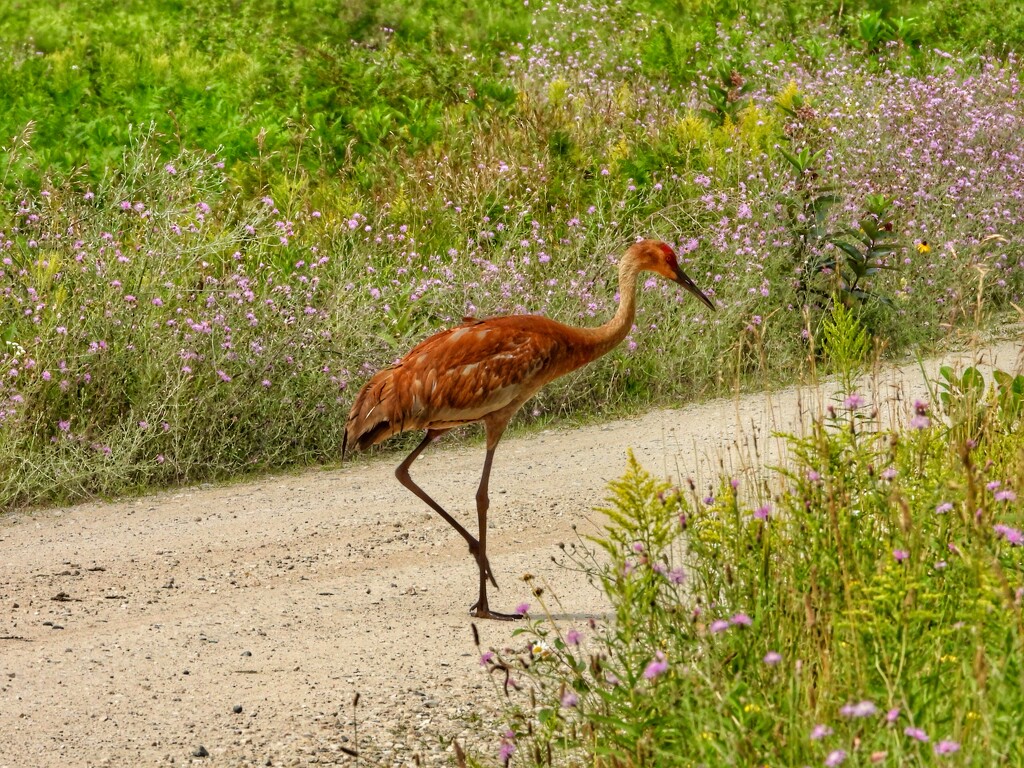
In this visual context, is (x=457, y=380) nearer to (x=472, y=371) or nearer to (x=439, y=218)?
(x=472, y=371)

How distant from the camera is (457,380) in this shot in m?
6.20

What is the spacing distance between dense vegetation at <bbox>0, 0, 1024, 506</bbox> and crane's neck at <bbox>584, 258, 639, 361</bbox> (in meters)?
0.62

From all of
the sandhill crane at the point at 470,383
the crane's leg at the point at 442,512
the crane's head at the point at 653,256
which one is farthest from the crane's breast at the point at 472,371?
the crane's head at the point at 653,256

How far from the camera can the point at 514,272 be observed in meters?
9.54

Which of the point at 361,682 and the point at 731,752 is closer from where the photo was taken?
the point at 731,752

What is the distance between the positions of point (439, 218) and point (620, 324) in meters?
4.17

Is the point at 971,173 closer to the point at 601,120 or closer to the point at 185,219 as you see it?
the point at 601,120

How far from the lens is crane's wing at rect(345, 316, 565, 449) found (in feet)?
20.4

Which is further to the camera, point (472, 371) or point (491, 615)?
point (472, 371)

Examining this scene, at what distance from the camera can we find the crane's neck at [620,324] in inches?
263

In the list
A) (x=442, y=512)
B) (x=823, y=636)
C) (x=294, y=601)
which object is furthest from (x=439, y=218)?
(x=823, y=636)

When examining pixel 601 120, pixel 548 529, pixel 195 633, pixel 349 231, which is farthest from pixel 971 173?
pixel 195 633

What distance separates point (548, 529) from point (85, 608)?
2.28 metres

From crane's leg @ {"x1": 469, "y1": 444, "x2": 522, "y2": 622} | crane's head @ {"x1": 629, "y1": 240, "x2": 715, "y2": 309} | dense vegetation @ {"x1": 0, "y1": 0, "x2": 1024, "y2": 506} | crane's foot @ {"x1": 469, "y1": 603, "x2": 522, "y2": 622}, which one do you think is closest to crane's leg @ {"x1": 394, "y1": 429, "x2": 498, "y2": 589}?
crane's leg @ {"x1": 469, "y1": 444, "x2": 522, "y2": 622}
